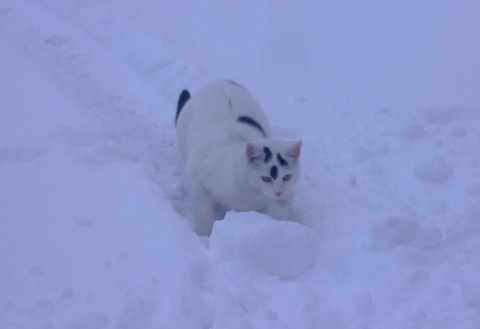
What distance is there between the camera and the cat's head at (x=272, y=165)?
362cm

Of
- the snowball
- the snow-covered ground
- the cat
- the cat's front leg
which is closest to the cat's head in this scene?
the cat

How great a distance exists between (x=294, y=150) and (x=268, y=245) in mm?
676

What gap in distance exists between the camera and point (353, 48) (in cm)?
570

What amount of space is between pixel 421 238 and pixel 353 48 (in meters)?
2.80

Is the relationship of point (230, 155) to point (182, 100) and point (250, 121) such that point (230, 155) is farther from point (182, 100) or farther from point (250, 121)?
point (182, 100)

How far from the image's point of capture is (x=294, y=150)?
12.1 feet

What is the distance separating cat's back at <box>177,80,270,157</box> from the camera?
13.6 ft

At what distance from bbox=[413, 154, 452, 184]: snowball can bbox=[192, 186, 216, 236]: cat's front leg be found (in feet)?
4.70

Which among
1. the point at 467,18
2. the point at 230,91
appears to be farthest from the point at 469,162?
the point at 467,18

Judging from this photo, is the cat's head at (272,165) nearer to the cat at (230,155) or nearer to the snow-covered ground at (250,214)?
the cat at (230,155)

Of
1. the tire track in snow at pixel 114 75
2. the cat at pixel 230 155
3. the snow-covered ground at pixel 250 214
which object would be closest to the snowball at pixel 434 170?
the snow-covered ground at pixel 250 214

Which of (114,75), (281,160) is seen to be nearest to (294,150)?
(281,160)

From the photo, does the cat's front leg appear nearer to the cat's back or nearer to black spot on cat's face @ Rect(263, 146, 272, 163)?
the cat's back

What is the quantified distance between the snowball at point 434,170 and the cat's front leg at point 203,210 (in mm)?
1433
